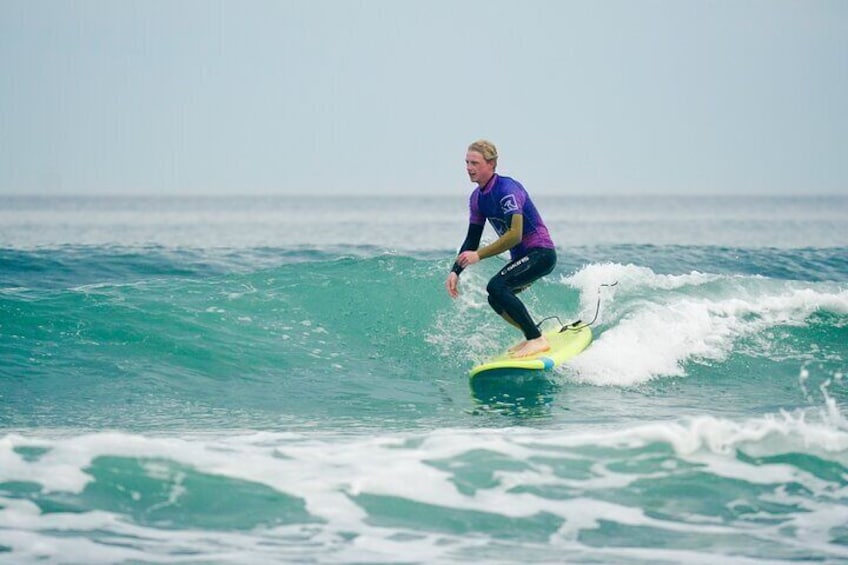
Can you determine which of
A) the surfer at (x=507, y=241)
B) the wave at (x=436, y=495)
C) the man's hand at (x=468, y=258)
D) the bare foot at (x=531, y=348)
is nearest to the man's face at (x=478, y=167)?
the surfer at (x=507, y=241)

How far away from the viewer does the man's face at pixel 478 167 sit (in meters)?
9.14

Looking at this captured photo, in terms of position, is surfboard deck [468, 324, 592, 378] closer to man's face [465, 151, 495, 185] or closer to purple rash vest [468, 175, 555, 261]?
purple rash vest [468, 175, 555, 261]

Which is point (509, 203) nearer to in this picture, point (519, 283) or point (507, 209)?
point (507, 209)

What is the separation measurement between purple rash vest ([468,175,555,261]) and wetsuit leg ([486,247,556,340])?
9 centimetres

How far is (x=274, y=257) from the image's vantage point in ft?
67.6

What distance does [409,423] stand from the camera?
7.84 meters

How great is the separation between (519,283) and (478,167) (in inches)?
47.4

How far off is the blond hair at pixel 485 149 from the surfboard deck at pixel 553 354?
186 centimetres

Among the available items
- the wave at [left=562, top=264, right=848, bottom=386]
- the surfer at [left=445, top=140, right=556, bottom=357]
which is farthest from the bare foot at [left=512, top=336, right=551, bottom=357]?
the wave at [left=562, top=264, right=848, bottom=386]

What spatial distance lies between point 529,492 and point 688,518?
94 cm

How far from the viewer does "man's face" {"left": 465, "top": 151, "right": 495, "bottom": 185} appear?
30.0ft

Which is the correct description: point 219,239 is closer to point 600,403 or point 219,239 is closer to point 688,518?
point 600,403

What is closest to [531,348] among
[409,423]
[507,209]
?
[507,209]

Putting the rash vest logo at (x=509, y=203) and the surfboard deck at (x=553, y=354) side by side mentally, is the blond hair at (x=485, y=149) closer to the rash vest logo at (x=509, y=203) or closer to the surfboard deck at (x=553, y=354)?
the rash vest logo at (x=509, y=203)
